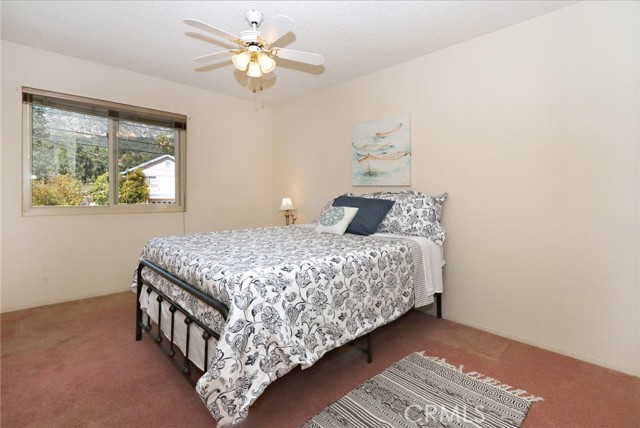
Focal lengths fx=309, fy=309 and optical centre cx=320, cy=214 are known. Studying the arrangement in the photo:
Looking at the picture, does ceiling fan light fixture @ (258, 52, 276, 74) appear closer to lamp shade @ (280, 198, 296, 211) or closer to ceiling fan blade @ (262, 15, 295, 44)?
ceiling fan blade @ (262, 15, 295, 44)

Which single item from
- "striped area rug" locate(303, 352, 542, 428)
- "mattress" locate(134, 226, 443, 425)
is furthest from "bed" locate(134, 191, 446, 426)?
"striped area rug" locate(303, 352, 542, 428)

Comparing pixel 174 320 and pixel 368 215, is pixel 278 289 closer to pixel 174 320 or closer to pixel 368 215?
pixel 174 320

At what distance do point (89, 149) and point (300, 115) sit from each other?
2508 mm

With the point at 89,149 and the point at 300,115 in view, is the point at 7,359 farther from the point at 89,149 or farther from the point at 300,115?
the point at 300,115

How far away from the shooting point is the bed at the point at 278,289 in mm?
1307

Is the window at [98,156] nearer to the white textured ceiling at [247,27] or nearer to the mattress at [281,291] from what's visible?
the white textured ceiling at [247,27]

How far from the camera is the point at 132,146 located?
3592 millimetres

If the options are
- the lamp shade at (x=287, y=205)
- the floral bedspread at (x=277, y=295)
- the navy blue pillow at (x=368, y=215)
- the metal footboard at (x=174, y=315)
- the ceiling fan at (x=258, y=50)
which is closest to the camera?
the floral bedspread at (x=277, y=295)

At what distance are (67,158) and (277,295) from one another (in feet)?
10.2

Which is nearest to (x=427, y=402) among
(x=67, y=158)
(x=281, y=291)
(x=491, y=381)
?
(x=491, y=381)

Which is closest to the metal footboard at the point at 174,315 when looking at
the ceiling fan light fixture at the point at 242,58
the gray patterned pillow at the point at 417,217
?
the ceiling fan light fixture at the point at 242,58

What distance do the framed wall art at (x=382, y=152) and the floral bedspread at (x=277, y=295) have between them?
3.20 feet

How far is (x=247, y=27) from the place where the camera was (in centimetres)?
250

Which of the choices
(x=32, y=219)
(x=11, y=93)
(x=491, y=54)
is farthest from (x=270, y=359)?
(x=11, y=93)
